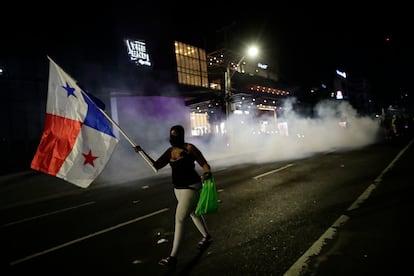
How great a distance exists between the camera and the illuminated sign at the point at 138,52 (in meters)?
Answer: 24.9

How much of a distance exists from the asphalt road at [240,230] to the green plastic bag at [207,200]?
600 mm

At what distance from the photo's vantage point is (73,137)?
530cm

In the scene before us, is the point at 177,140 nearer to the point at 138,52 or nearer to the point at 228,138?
the point at 228,138

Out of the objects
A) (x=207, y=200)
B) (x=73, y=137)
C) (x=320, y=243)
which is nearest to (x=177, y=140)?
(x=207, y=200)

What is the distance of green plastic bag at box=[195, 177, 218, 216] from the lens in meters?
4.20

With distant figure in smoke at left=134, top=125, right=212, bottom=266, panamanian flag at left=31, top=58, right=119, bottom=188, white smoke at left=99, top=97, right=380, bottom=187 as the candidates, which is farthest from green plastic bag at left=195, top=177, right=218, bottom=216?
white smoke at left=99, top=97, right=380, bottom=187

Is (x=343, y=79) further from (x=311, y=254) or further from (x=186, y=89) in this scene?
(x=311, y=254)

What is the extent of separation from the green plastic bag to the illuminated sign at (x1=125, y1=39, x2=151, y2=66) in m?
22.3

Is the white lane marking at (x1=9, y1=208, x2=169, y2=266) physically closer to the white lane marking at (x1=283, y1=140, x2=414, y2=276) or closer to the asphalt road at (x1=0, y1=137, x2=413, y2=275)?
the asphalt road at (x1=0, y1=137, x2=413, y2=275)

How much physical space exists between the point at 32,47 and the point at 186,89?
12951 mm

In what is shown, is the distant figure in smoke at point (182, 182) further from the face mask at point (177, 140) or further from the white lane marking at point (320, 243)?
the white lane marking at point (320, 243)

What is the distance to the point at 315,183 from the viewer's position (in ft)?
29.2

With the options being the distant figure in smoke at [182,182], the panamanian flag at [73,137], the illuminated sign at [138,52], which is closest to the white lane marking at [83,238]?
the panamanian flag at [73,137]

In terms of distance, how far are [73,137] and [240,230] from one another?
10.2 ft
